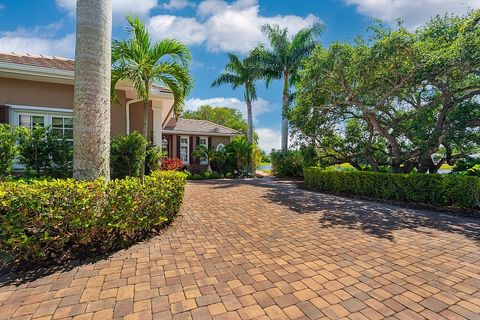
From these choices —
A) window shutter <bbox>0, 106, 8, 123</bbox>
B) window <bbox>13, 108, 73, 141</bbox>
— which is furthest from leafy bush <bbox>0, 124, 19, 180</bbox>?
window shutter <bbox>0, 106, 8, 123</bbox>

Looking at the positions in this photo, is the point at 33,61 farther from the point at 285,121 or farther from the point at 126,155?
the point at 285,121

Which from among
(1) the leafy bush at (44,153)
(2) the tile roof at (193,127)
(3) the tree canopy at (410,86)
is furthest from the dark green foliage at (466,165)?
(2) the tile roof at (193,127)

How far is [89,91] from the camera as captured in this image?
13.8 feet

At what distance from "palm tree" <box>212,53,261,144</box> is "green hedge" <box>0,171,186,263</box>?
51.2 feet

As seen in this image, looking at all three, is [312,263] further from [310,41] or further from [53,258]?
[310,41]

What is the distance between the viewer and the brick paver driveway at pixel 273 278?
2.51 meters

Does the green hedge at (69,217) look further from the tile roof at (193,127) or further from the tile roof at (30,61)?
the tile roof at (193,127)

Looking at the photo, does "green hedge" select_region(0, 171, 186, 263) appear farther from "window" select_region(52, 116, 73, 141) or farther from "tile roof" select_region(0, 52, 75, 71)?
"tile roof" select_region(0, 52, 75, 71)

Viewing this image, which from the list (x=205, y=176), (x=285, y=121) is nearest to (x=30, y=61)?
(x=205, y=176)

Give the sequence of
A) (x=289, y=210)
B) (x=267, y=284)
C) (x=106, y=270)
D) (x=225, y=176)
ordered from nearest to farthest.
Answer: (x=267, y=284)
(x=106, y=270)
(x=289, y=210)
(x=225, y=176)

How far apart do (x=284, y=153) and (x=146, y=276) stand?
53.7 ft

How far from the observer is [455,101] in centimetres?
853

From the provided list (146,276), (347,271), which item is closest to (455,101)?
(347,271)

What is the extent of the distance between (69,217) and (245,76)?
58.8ft
